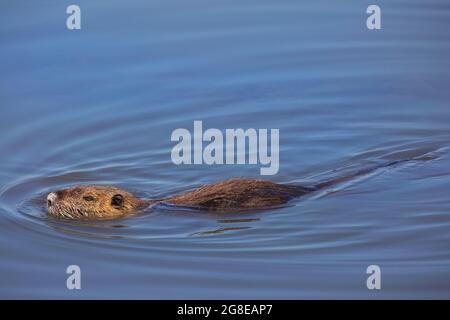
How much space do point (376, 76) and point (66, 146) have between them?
12.4 ft

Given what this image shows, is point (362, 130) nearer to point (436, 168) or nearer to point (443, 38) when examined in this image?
point (436, 168)

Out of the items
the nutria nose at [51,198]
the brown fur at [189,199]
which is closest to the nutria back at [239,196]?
the brown fur at [189,199]

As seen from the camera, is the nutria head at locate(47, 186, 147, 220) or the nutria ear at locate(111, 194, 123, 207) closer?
the nutria head at locate(47, 186, 147, 220)

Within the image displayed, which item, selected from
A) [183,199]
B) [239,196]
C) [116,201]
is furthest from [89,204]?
[239,196]

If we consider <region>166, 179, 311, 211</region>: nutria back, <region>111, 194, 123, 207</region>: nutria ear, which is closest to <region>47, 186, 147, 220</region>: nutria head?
<region>111, 194, 123, 207</region>: nutria ear

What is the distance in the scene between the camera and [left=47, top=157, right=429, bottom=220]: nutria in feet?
29.3

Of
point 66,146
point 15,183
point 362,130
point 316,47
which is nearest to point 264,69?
point 316,47

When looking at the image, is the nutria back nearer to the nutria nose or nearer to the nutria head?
the nutria head

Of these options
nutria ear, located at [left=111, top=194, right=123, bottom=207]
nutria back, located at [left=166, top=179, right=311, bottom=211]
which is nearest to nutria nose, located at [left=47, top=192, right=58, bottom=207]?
nutria ear, located at [left=111, top=194, right=123, bottom=207]

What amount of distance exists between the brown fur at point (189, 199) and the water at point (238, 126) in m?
0.12

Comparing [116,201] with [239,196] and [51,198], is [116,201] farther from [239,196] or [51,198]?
[239,196]

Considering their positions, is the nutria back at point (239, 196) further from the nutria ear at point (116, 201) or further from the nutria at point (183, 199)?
the nutria ear at point (116, 201)

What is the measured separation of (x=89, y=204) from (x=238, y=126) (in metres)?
2.48

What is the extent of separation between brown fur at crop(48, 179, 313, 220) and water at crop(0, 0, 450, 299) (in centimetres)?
12
